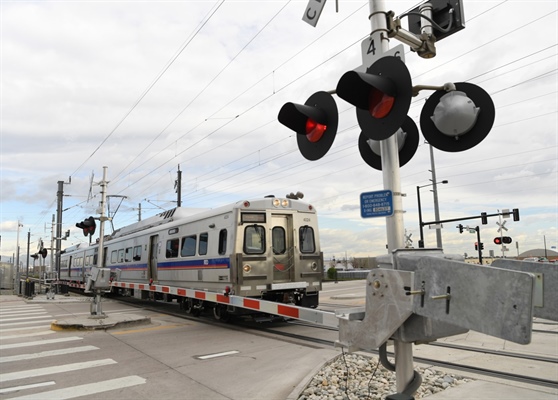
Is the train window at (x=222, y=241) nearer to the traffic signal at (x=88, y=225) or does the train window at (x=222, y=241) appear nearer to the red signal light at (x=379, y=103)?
the traffic signal at (x=88, y=225)

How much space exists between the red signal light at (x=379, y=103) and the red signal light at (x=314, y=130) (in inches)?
26.1

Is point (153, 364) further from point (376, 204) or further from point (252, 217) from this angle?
point (376, 204)

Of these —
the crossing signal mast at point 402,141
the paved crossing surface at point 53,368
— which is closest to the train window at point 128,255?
the paved crossing surface at point 53,368

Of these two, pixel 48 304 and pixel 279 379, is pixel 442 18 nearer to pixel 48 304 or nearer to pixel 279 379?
pixel 279 379

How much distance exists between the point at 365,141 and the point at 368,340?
2.07 m

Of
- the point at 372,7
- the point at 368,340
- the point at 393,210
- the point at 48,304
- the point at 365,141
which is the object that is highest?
the point at 372,7

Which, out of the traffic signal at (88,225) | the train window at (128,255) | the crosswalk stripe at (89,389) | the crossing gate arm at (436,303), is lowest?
the crosswalk stripe at (89,389)

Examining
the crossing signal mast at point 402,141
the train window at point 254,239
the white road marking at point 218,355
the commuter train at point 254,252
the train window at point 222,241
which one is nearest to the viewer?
the crossing signal mast at point 402,141

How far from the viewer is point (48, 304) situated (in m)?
21.0

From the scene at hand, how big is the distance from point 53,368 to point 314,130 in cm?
648

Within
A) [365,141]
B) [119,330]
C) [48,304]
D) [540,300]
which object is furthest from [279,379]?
[48,304]

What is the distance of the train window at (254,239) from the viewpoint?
11047 millimetres

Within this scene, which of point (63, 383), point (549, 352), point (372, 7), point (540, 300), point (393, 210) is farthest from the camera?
point (549, 352)

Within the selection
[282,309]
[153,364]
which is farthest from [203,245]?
[282,309]
